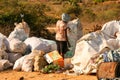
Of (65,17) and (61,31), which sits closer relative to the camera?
(65,17)

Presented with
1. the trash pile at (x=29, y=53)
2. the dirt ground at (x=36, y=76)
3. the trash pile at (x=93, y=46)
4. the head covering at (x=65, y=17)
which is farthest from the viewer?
the head covering at (x=65, y=17)

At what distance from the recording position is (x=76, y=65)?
350 inches

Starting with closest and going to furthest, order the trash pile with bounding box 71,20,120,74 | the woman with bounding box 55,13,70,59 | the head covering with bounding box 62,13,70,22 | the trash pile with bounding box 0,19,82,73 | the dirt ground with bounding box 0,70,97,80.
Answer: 1. the dirt ground with bounding box 0,70,97,80
2. the trash pile with bounding box 71,20,120,74
3. the trash pile with bounding box 0,19,82,73
4. the head covering with bounding box 62,13,70,22
5. the woman with bounding box 55,13,70,59

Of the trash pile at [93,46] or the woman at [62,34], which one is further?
the woman at [62,34]

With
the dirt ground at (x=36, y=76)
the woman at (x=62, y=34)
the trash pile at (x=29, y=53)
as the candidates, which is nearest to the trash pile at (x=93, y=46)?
the dirt ground at (x=36, y=76)

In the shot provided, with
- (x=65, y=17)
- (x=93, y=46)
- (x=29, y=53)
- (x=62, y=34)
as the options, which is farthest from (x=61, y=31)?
(x=93, y=46)

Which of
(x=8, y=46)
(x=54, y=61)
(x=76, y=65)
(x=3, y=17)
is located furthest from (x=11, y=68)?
(x=3, y=17)

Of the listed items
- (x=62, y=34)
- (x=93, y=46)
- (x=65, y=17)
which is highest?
(x=65, y=17)

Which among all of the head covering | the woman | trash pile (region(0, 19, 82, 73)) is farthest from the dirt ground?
the head covering

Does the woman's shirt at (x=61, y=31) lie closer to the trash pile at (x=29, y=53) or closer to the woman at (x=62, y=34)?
the woman at (x=62, y=34)

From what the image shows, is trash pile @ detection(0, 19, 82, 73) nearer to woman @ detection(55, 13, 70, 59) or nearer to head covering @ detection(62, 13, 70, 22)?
woman @ detection(55, 13, 70, 59)

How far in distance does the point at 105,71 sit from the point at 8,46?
135 inches

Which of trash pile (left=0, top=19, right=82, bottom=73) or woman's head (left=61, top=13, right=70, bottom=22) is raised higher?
woman's head (left=61, top=13, right=70, bottom=22)

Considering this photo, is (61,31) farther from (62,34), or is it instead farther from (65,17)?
(65,17)
